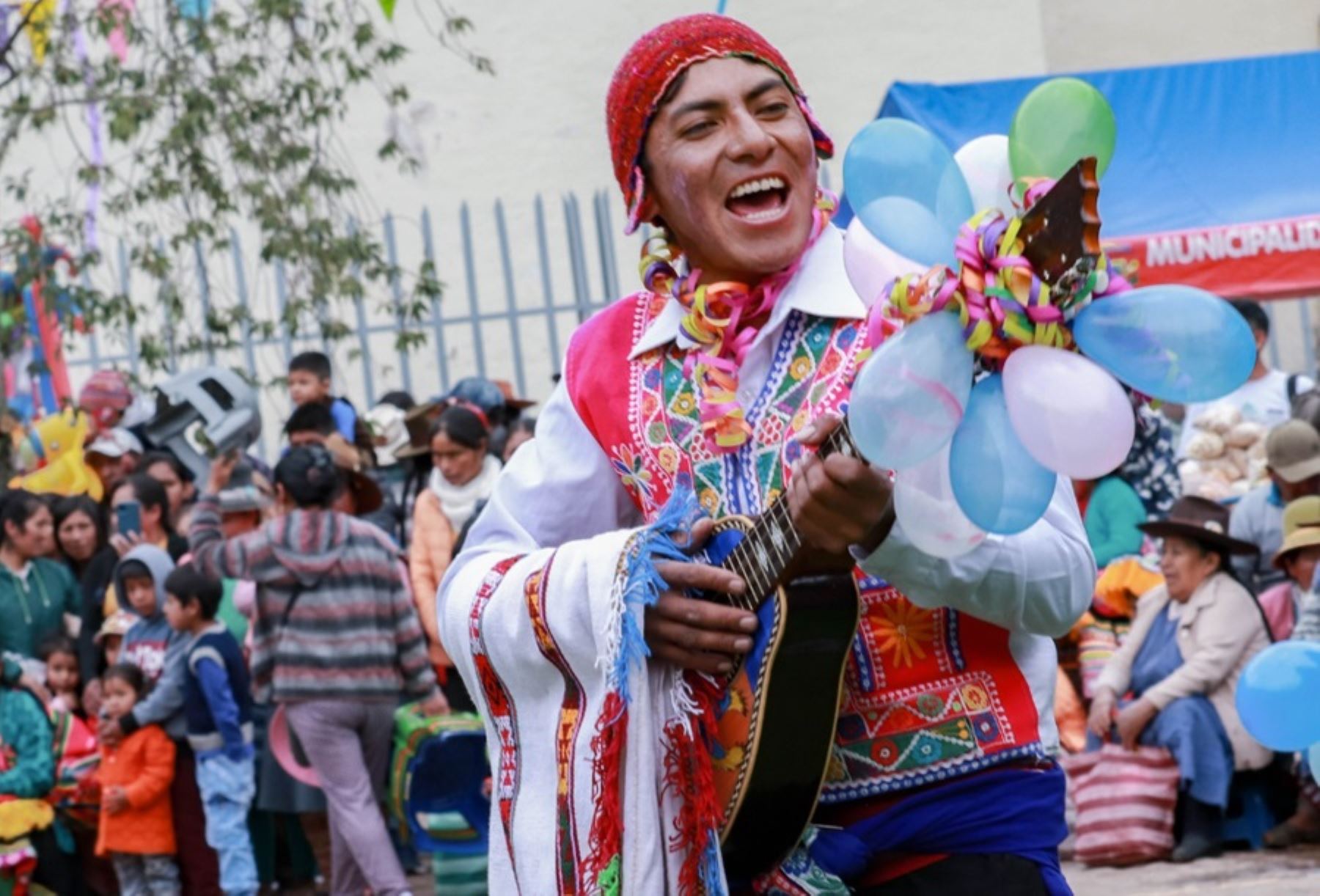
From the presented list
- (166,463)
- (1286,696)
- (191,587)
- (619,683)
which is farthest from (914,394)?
(166,463)

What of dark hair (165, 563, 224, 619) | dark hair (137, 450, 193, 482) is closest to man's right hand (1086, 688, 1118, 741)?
dark hair (165, 563, 224, 619)

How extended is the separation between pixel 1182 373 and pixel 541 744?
4.17ft

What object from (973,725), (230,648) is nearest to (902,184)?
(973,725)

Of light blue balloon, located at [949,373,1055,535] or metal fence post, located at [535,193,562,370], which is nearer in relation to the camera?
light blue balloon, located at [949,373,1055,535]

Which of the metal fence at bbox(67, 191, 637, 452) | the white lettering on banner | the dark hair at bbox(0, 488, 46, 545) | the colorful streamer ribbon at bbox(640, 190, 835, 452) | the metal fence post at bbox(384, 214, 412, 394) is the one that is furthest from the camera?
the metal fence at bbox(67, 191, 637, 452)

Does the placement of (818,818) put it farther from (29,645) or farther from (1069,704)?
(29,645)

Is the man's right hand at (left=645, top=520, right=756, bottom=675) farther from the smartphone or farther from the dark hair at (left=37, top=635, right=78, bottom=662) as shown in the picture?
the smartphone

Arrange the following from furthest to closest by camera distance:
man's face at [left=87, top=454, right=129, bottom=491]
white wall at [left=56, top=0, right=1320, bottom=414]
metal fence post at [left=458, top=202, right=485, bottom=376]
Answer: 1. white wall at [left=56, top=0, right=1320, bottom=414]
2. metal fence post at [left=458, top=202, right=485, bottom=376]
3. man's face at [left=87, top=454, right=129, bottom=491]

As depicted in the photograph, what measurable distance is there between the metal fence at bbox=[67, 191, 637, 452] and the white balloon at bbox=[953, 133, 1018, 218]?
1113 cm

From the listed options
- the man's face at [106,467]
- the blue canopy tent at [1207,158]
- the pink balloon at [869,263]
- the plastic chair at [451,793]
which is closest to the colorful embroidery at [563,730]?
the pink balloon at [869,263]

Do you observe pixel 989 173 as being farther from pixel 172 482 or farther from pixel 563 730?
pixel 172 482

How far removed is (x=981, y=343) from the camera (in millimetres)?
2670

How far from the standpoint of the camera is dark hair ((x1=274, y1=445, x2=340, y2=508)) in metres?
8.85

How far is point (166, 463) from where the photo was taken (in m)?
11.2
